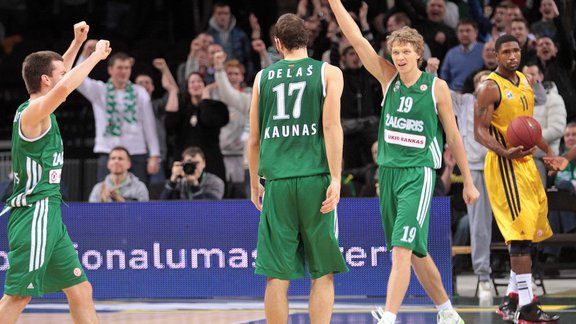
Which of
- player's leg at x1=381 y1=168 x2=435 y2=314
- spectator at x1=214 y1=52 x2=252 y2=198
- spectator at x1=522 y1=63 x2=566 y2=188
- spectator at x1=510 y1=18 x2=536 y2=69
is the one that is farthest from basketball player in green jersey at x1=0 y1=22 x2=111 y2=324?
spectator at x1=510 y1=18 x2=536 y2=69

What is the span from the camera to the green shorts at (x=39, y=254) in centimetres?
809

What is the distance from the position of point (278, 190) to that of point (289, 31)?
109cm

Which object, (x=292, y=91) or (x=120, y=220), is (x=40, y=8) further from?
(x=292, y=91)

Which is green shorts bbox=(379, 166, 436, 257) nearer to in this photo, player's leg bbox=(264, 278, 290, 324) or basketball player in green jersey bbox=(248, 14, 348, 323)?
basketball player in green jersey bbox=(248, 14, 348, 323)

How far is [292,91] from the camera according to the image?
8125mm

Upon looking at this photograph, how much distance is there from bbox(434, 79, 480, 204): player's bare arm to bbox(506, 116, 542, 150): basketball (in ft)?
2.95

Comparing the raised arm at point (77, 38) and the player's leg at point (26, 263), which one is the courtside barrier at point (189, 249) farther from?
the player's leg at point (26, 263)

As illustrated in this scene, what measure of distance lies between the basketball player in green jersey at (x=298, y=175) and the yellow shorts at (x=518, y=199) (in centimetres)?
272

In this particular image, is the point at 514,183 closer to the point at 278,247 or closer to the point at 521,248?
the point at 521,248

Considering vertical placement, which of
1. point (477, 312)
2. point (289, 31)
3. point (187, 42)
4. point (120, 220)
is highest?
point (187, 42)

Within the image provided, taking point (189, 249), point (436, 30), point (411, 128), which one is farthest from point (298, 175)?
point (436, 30)

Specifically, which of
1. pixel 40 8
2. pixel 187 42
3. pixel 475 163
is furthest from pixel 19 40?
pixel 475 163

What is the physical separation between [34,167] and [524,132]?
4260 millimetres

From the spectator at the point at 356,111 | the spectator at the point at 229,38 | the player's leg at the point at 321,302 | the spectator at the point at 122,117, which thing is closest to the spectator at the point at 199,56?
the spectator at the point at 229,38
